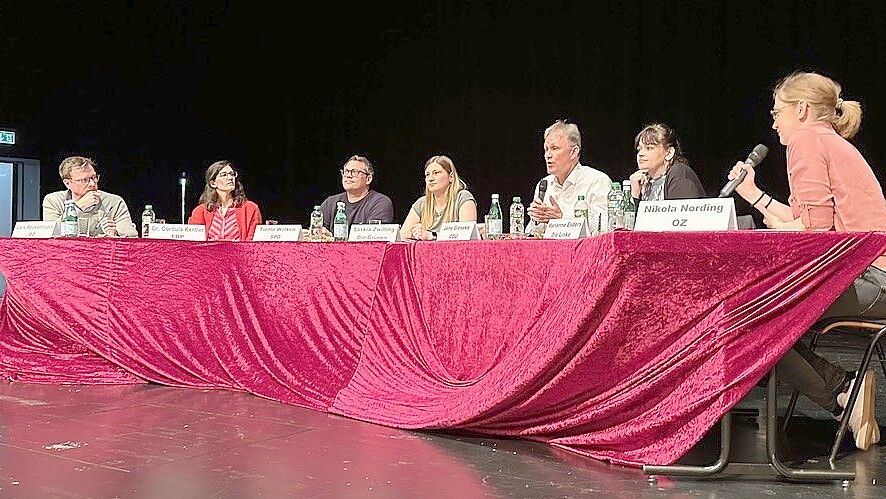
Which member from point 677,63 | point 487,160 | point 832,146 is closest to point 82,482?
point 832,146

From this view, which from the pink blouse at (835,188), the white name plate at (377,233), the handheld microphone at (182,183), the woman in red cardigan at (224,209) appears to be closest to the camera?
the pink blouse at (835,188)

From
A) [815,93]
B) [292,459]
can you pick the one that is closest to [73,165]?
[292,459]

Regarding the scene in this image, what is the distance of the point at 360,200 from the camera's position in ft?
12.9

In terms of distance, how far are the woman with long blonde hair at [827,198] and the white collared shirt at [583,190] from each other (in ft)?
3.31

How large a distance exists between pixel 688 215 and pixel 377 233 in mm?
1151

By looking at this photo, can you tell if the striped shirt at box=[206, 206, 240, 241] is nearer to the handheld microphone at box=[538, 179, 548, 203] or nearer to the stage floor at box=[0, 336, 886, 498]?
the stage floor at box=[0, 336, 886, 498]

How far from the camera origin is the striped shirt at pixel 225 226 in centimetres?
375

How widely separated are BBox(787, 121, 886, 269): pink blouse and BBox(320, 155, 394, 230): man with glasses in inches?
80.0

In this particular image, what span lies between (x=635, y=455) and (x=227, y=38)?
670cm

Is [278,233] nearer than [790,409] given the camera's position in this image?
No

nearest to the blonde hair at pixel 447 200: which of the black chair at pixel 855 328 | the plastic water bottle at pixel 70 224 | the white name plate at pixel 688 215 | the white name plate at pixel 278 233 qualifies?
the white name plate at pixel 278 233

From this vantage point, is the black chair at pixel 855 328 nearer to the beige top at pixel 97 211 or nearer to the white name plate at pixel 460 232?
the white name plate at pixel 460 232

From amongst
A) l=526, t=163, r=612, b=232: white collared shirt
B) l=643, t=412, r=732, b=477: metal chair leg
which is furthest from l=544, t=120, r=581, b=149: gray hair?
l=643, t=412, r=732, b=477: metal chair leg

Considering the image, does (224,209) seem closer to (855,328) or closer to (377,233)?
(377,233)
